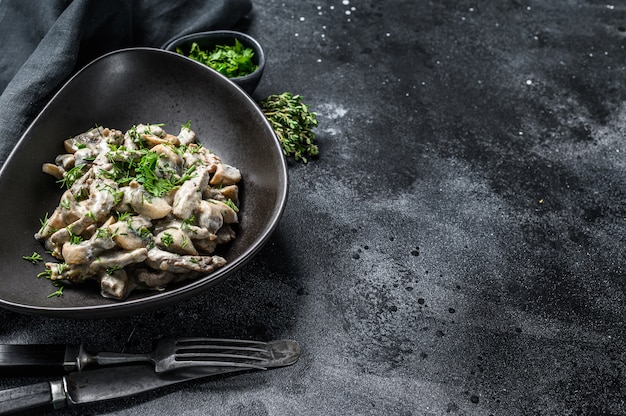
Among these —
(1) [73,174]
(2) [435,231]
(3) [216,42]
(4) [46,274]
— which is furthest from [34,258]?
(2) [435,231]

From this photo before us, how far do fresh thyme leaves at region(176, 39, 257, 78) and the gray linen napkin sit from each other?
0.18m

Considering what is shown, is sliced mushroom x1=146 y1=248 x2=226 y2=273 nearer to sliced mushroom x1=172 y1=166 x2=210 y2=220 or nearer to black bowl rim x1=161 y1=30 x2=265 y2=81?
sliced mushroom x1=172 y1=166 x2=210 y2=220

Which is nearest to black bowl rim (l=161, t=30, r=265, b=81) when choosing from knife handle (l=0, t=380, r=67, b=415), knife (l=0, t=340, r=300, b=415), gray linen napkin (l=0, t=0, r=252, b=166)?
gray linen napkin (l=0, t=0, r=252, b=166)

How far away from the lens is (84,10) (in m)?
2.78

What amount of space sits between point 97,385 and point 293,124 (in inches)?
50.6

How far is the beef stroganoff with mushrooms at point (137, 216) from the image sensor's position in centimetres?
206

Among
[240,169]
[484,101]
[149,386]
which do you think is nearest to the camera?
[149,386]

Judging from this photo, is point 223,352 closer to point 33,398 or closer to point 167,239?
point 167,239

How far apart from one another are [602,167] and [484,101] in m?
0.60

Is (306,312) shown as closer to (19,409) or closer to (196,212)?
(196,212)

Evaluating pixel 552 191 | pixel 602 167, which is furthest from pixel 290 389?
pixel 602 167

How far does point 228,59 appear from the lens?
2936mm

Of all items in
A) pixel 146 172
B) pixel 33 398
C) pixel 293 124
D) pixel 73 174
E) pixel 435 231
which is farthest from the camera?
pixel 293 124

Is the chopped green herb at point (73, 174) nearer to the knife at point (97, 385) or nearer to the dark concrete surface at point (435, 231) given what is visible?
Result: the dark concrete surface at point (435, 231)
